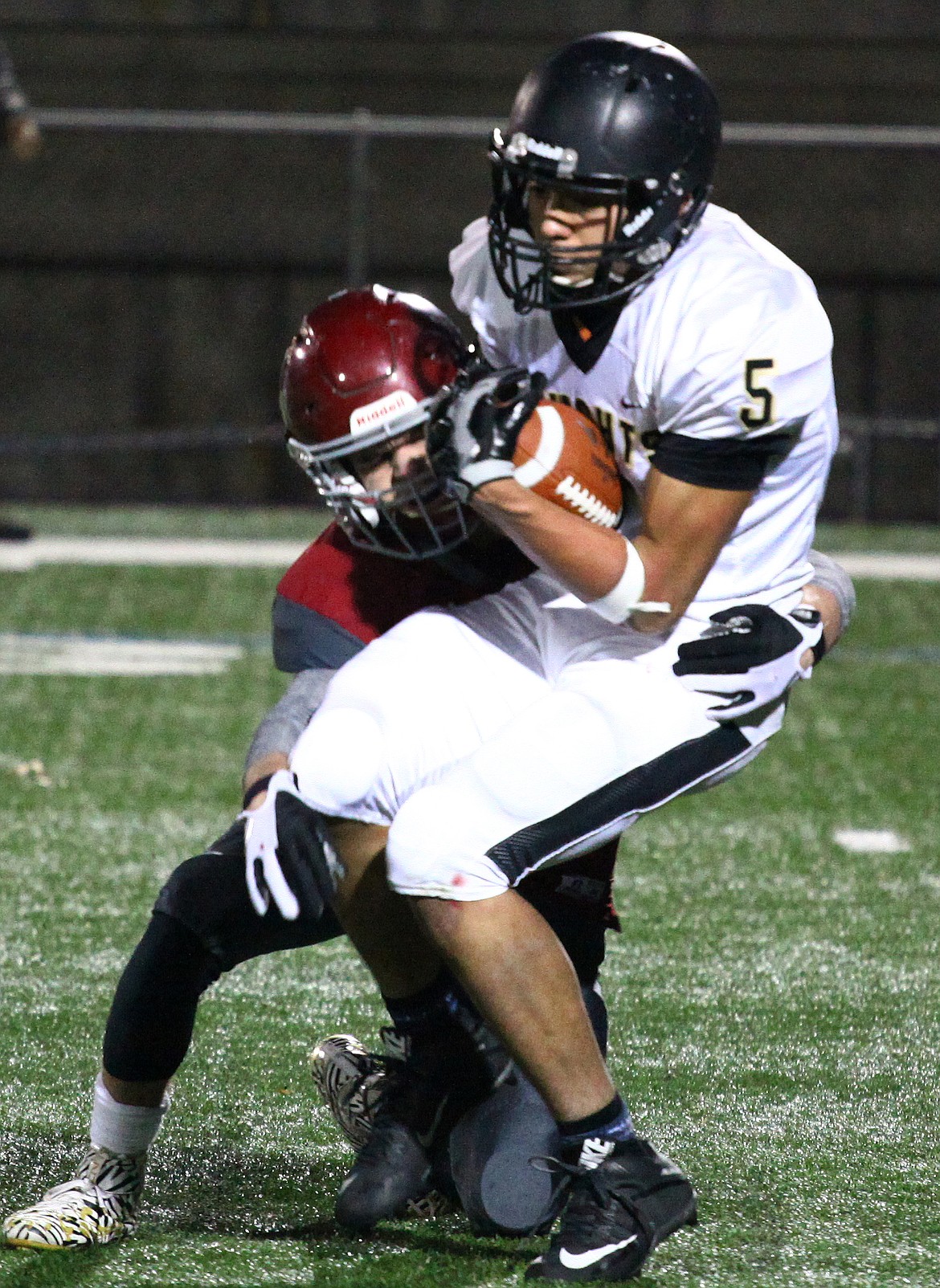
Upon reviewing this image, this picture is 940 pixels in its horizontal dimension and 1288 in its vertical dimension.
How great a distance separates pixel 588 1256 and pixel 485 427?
847mm

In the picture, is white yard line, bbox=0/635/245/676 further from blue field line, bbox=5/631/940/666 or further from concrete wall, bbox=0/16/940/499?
concrete wall, bbox=0/16/940/499

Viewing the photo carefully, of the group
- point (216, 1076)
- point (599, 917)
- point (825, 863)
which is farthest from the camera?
point (825, 863)

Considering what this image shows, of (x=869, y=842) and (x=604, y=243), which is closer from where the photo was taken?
(x=604, y=243)

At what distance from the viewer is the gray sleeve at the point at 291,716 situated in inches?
87.9

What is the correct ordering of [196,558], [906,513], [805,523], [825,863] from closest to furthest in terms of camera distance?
[805,523]
[825,863]
[196,558]
[906,513]

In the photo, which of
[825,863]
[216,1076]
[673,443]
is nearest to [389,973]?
[216,1076]

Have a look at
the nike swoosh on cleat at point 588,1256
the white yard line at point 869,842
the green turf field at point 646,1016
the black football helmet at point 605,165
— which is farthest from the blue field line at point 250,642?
the nike swoosh on cleat at point 588,1256

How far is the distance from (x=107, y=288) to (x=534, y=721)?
875cm

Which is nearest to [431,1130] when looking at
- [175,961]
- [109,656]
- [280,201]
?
[175,961]

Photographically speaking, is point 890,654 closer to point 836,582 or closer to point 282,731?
point 836,582

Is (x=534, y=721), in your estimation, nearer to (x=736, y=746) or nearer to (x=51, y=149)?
(x=736, y=746)

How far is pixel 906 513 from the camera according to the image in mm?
9992

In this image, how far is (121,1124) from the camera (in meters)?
2.03

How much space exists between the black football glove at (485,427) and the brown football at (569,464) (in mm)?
21
